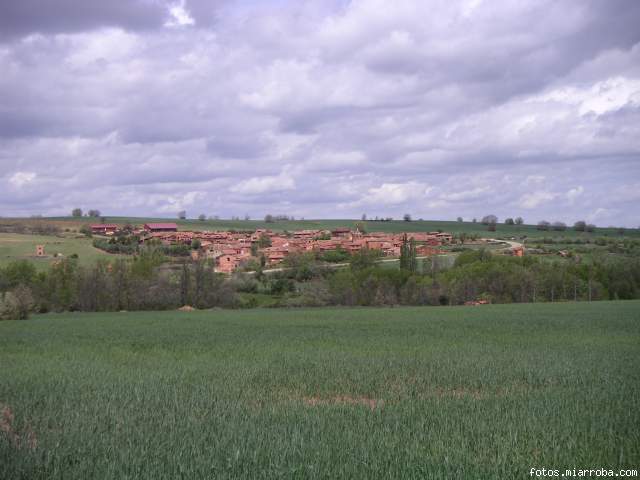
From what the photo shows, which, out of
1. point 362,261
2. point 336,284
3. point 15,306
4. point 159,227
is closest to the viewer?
point 15,306

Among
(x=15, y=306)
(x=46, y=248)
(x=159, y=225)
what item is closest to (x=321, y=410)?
(x=15, y=306)

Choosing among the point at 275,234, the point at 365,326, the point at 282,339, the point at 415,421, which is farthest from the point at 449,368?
the point at 275,234

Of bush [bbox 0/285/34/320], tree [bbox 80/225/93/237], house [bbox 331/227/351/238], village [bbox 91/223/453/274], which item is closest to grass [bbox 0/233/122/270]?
tree [bbox 80/225/93/237]

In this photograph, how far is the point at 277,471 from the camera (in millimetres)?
9109

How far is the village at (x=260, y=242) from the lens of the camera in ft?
455

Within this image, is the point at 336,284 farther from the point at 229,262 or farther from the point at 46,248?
the point at 46,248

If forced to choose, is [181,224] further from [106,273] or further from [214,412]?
[214,412]

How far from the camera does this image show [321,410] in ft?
45.0

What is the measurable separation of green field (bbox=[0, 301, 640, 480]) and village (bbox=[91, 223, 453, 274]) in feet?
336

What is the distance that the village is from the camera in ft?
455

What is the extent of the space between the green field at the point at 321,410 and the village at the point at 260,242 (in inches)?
4034

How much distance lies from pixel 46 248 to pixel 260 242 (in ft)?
Answer: 191

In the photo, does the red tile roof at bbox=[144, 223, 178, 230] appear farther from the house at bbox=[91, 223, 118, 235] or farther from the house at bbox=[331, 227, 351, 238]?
the house at bbox=[331, 227, 351, 238]

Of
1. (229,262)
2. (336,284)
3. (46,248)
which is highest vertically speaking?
(46,248)
